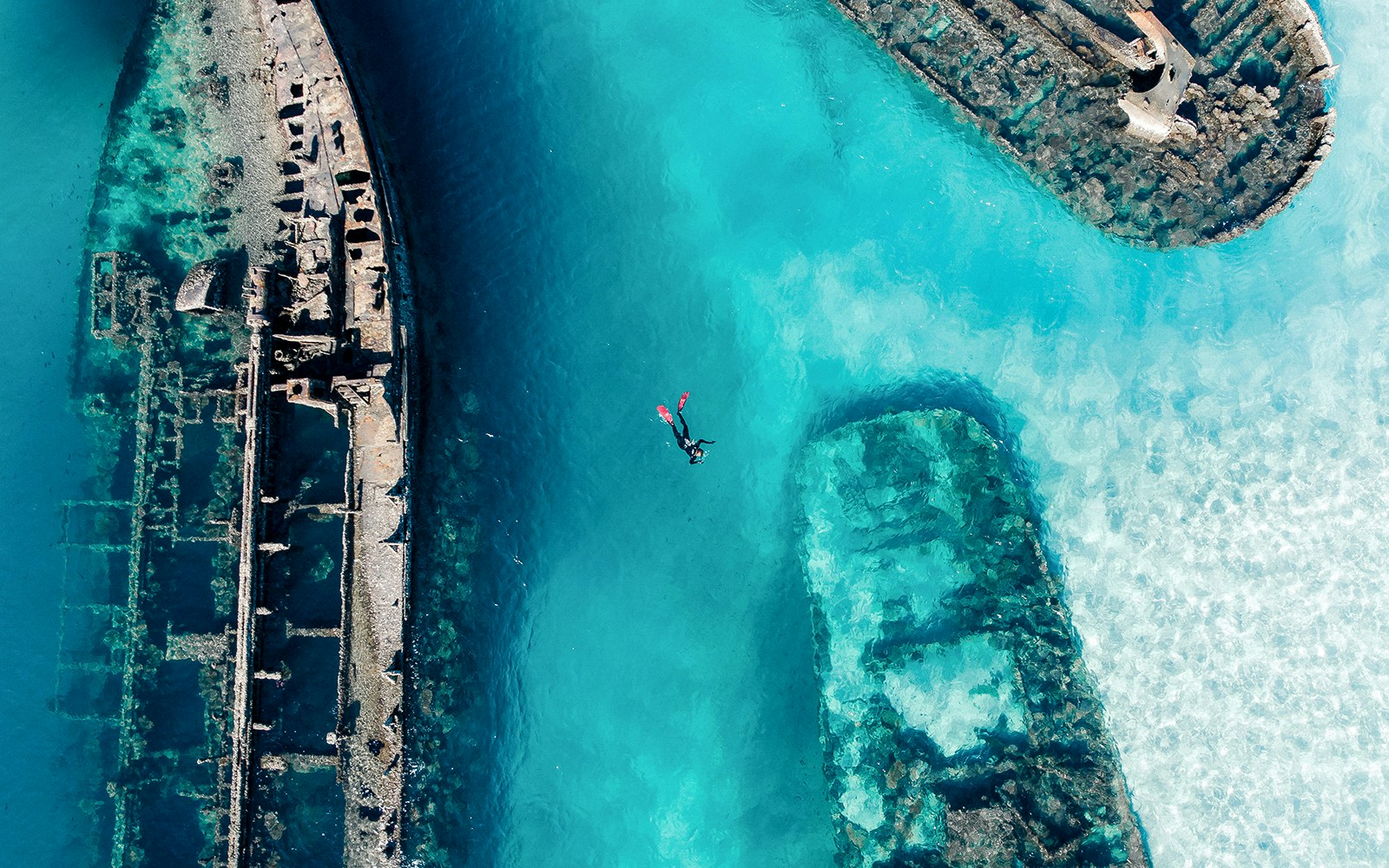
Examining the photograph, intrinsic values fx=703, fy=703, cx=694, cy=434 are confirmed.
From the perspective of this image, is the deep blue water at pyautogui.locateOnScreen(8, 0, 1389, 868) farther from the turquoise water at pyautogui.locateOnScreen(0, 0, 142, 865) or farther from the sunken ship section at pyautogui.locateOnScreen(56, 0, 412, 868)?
the sunken ship section at pyautogui.locateOnScreen(56, 0, 412, 868)

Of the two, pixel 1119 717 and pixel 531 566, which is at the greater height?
pixel 531 566

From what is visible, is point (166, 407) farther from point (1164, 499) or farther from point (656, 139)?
point (1164, 499)

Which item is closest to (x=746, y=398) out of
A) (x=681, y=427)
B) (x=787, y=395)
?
(x=787, y=395)

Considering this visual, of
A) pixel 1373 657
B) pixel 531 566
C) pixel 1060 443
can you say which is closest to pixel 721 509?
pixel 531 566

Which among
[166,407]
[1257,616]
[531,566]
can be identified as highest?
[166,407]

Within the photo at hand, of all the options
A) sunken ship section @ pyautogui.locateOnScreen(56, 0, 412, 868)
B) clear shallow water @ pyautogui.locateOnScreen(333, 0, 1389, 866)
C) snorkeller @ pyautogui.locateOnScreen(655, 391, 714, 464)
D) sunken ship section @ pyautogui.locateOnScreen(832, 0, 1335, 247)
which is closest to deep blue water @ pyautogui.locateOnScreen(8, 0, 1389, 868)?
clear shallow water @ pyautogui.locateOnScreen(333, 0, 1389, 866)

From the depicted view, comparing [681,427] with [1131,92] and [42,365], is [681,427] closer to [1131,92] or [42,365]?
[1131,92]

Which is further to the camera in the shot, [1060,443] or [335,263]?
[1060,443]
